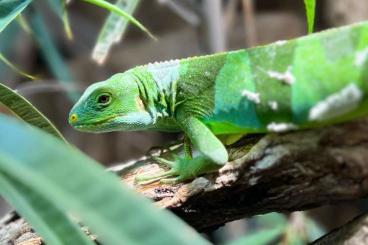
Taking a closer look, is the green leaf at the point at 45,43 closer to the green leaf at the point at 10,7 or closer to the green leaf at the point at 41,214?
the green leaf at the point at 10,7

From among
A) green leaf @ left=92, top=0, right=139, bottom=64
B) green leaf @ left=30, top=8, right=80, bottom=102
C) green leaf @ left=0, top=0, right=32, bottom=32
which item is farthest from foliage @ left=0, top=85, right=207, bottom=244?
green leaf @ left=30, top=8, right=80, bottom=102

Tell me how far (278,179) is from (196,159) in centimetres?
30

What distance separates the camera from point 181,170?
189 cm

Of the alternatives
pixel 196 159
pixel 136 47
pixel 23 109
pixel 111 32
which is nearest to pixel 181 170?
pixel 196 159

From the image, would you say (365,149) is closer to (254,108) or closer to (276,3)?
(254,108)

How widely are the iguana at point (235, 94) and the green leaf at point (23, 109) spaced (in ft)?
1.10

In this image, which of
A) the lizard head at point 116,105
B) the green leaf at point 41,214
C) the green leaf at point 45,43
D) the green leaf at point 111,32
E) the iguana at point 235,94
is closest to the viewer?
the green leaf at point 41,214

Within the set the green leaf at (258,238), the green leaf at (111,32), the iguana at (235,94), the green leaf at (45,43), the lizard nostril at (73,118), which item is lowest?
the green leaf at (258,238)

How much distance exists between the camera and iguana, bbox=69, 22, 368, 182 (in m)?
1.57

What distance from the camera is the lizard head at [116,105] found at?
6.79 feet

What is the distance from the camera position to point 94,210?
889 mm

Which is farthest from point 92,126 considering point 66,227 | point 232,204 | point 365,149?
point 365,149

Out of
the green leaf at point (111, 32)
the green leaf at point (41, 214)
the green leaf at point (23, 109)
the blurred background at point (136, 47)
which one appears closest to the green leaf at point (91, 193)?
the green leaf at point (41, 214)

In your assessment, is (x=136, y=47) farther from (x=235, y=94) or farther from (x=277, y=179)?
(x=277, y=179)
